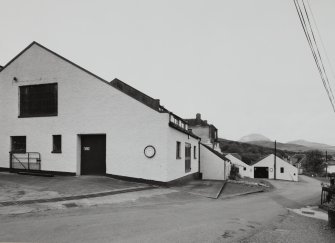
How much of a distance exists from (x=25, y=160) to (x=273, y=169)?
66.6 metres

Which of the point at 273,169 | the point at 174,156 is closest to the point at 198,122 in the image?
the point at 174,156

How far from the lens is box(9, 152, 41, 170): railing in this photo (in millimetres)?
18347

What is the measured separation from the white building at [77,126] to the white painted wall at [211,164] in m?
10.5

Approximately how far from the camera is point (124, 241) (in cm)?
634

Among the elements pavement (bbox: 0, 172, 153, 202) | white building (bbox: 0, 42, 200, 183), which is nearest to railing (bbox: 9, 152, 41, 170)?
white building (bbox: 0, 42, 200, 183)

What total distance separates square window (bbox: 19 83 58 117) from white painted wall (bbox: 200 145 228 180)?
16.3 meters

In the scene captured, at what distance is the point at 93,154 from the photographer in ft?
58.2

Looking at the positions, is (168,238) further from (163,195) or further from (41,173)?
(41,173)

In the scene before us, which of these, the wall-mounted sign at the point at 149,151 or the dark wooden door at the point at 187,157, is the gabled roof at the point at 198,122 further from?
the wall-mounted sign at the point at 149,151

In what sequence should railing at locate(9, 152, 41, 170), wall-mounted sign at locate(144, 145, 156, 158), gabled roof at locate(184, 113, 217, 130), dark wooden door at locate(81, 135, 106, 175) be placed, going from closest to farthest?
wall-mounted sign at locate(144, 145, 156, 158)
dark wooden door at locate(81, 135, 106, 175)
railing at locate(9, 152, 41, 170)
gabled roof at locate(184, 113, 217, 130)

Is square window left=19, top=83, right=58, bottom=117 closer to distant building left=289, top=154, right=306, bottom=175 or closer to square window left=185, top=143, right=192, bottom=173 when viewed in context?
square window left=185, top=143, right=192, bottom=173

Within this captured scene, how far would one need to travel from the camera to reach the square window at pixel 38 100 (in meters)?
18.5

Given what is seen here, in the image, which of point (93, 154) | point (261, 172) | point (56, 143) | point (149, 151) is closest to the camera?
point (149, 151)

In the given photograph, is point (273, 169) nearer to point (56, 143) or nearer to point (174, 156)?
point (174, 156)
